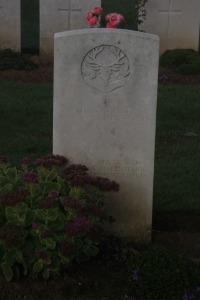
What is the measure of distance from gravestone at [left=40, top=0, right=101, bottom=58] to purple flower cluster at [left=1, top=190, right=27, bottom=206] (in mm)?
8878

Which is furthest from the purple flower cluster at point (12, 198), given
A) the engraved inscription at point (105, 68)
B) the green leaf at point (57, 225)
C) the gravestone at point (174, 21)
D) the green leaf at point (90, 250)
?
the gravestone at point (174, 21)

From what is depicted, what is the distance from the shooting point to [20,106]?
31.0 feet

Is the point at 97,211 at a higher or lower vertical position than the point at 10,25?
lower

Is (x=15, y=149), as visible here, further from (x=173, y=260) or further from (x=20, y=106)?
(x=173, y=260)

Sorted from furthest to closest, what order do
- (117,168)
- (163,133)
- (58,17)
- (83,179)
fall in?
1. (58,17)
2. (163,133)
3. (117,168)
4. (83,179)

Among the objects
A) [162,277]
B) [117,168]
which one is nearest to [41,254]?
[162,277]

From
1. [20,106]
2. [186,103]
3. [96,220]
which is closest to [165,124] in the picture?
[186,103]

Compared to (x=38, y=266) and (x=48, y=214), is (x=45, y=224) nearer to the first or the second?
(x=48, y=214)

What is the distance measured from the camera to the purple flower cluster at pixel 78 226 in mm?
4371

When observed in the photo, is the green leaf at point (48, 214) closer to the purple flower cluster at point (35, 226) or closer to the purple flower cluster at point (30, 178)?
the purple flower cluster at point (35, 226)

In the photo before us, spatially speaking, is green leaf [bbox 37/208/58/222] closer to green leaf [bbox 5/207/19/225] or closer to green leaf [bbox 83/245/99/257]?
green leaf [bbox 5/207/19/225]

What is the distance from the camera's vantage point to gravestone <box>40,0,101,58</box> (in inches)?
512

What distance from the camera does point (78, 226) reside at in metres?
4.38

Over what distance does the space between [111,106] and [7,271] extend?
4.62 feet
